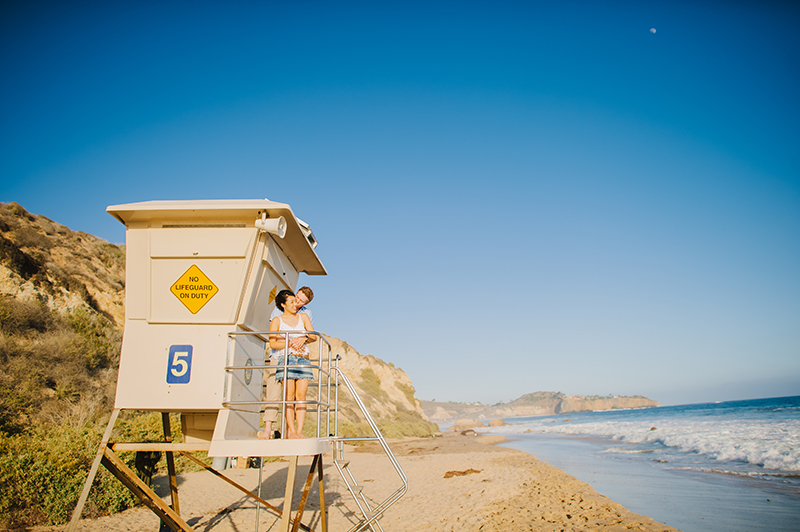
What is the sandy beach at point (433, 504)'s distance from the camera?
789 centimetres

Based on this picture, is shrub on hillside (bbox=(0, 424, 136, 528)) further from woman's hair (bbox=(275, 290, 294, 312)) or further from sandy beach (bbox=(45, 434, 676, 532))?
woman's hair (bbox=(275, 290, 294, 312))

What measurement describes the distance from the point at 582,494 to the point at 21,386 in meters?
13.7

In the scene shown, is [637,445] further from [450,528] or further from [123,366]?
[123,366]

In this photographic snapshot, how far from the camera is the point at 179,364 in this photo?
15.5ft

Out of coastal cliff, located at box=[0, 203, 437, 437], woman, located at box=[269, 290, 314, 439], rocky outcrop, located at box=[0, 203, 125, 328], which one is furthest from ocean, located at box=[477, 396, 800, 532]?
rocky outcrop, located at box=[0, 203, 125, 328]

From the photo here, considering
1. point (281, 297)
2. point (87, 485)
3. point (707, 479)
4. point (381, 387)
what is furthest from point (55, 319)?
point (381, 387)

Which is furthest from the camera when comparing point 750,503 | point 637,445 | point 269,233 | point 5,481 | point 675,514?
point 637,445

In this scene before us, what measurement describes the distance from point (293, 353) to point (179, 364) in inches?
48.0

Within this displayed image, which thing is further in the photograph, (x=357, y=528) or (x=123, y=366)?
(x=357, y=528)

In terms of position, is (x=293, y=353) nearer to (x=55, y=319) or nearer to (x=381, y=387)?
(x=55, y=319)

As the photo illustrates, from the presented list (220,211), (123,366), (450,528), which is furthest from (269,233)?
(450,528)

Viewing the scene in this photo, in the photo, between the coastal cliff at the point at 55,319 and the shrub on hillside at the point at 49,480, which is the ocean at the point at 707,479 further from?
the coastal cliff at the point at 55,319

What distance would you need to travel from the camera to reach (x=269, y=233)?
16.3 ft

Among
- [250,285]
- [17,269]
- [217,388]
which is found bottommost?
[217,388]
